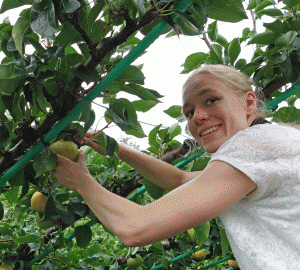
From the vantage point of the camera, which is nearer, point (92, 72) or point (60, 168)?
point (92, 72)

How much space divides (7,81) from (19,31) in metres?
0.11

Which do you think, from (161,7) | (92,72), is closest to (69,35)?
(92,72)

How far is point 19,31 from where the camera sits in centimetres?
63

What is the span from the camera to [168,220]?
693mm

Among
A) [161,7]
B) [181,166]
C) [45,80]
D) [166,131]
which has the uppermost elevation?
[161,7]

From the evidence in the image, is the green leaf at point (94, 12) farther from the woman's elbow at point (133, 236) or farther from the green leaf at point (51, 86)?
the woman's elbow at point (133, 236)

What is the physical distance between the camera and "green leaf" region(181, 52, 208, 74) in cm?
124

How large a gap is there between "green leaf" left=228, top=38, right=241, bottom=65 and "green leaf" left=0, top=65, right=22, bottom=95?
0.77m

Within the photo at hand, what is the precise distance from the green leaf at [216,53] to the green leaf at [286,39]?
20 centimetres

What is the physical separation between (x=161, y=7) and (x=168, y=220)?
0.43 m

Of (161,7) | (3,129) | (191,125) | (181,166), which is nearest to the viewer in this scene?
(161,7)

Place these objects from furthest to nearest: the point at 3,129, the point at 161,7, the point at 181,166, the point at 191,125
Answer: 1. the point at 181,166
2. the point at 191,125
3. the point at 3,129
4. the point at 161,7

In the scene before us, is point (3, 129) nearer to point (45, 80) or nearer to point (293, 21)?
point (45, 80)

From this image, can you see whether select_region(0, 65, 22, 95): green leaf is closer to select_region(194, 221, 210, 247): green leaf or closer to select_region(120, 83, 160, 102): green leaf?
select_region(120, 83, 160, 102): green leaf
